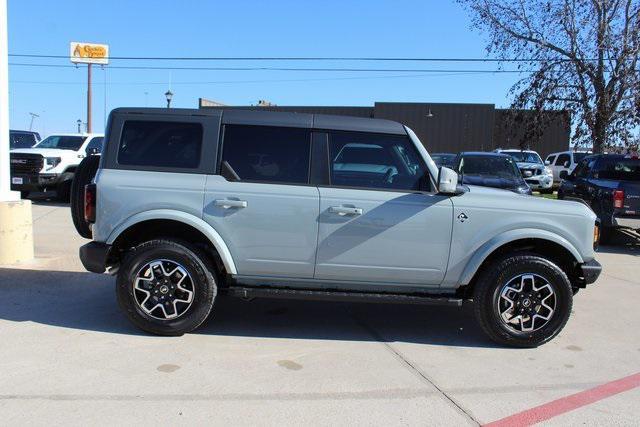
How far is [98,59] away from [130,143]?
40.7 meters

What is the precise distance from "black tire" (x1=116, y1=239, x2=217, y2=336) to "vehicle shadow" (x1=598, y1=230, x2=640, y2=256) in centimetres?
848

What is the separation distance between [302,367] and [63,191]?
12943mm

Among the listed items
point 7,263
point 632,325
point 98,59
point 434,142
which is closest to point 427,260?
point 632,325

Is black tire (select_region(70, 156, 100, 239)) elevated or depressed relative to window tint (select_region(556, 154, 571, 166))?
depressed

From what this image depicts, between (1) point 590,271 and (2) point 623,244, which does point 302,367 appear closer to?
(1) point 590,271

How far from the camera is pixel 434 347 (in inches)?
192

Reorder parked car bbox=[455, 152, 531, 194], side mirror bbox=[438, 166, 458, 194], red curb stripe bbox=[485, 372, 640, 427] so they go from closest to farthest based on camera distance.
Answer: red curb stripe bbox=[485, 372, 640, 427] < side mirror bbox=[438, 166, 458, 194] < parked car bbox=[455, 152, 531, 194]

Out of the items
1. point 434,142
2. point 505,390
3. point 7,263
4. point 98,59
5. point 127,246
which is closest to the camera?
point 505,390

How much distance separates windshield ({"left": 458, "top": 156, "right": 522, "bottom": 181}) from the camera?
11.8m

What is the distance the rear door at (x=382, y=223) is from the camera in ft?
15.4

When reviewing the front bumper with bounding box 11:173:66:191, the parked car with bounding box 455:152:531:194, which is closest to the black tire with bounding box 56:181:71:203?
the front bumper with bounding box 11:173:66:191

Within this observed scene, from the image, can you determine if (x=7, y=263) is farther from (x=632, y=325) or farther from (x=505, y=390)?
(x=632, y=325)

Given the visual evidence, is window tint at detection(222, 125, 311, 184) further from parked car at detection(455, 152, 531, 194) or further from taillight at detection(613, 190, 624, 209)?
taillight at detection(613, 190, 624, 209)

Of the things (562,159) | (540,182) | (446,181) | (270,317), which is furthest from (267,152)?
(562,159)
